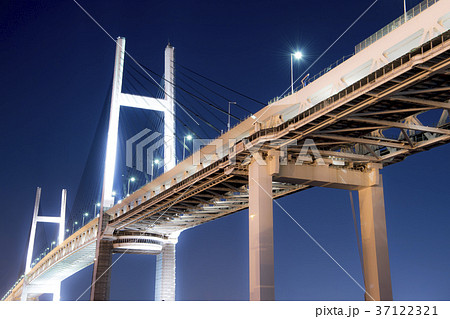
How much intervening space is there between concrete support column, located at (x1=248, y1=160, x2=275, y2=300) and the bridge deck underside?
151cm

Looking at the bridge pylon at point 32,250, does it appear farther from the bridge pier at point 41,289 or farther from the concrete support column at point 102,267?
the concrete support column at point 102,267

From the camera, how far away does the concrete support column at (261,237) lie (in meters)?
22.6

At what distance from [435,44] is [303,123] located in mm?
6942

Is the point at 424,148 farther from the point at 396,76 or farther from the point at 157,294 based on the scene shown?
the point at 157,294

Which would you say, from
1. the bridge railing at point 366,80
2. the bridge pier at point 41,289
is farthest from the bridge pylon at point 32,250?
the bridge railing at point 366,80

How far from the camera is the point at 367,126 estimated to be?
22.2 meters

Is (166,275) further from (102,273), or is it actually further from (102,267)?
(102,273)

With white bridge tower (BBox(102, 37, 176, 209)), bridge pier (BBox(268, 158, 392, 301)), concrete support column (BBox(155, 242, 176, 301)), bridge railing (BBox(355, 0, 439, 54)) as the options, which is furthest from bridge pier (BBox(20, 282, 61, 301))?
bridge railing (BBox(355, 0, 439, 54))

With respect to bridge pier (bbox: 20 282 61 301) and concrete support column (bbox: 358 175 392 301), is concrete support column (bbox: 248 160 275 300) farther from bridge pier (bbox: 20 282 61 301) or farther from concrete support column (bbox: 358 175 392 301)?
bridge pier (bbox: 20 282 61 301)

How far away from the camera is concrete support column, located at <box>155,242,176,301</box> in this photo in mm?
55125

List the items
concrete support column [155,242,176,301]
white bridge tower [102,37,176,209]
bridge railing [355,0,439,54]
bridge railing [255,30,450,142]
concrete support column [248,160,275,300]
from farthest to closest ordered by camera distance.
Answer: concrete support column [155,242,176,301] → white bridge tower [102,37,176,209] → concrete support column [248,160,275,300] → bridge railing [355,0,439,54] → bridge railing [255,30,450,142]

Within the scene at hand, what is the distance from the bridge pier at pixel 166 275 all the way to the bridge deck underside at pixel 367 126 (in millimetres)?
20955

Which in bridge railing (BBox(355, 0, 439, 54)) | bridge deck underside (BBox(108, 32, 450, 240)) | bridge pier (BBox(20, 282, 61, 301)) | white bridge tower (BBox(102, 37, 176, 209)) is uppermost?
white bridge tower (BBox(102, 37, 176, 209))

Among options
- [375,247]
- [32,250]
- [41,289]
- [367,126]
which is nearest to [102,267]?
[375,247]
